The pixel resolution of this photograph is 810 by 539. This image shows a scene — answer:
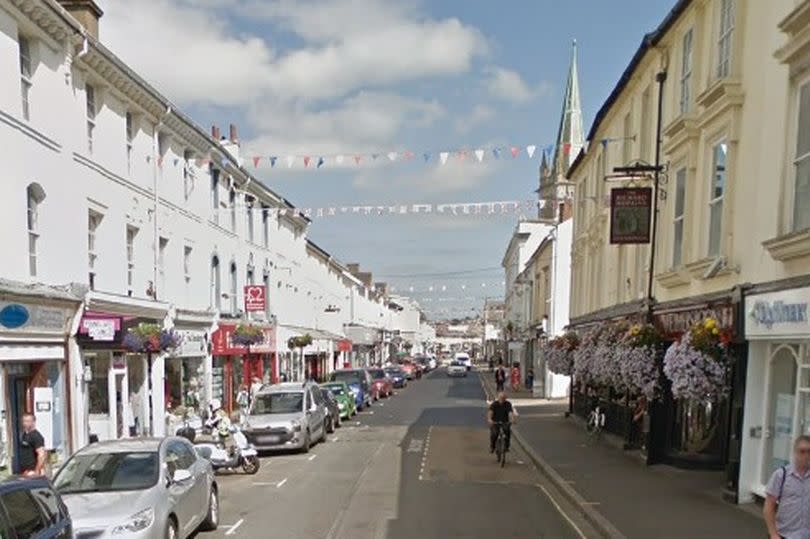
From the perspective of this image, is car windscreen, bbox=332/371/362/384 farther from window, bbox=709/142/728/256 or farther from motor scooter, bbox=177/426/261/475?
window, bbox=709/142/728/256

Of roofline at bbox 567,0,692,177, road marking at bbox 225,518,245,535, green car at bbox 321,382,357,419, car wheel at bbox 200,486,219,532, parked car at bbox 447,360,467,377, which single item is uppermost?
roofline at bbox 567,0,692,177

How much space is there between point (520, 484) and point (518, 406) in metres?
17.5

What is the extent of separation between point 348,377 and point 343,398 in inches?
206

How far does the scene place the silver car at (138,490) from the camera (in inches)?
274

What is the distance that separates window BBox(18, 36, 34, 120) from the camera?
1254 centimetres

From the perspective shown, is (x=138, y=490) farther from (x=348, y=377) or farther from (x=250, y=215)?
(x=348, y=377)

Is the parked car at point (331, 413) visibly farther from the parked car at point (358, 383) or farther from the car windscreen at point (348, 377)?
the car windscreen at point (348, 377)

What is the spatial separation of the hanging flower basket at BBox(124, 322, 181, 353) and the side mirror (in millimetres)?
7518

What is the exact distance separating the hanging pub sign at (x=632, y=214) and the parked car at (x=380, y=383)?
2296 centimetres

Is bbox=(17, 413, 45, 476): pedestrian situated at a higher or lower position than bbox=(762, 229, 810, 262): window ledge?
lower

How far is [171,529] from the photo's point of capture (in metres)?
7.64

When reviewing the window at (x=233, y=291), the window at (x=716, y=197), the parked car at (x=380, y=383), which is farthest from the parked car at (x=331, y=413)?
the window at (x=716, y=197)

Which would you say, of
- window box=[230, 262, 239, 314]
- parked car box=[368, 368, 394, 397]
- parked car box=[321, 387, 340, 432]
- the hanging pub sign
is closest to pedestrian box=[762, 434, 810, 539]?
the hanging pub sign

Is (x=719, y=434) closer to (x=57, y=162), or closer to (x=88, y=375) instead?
(x=88, y=375)
